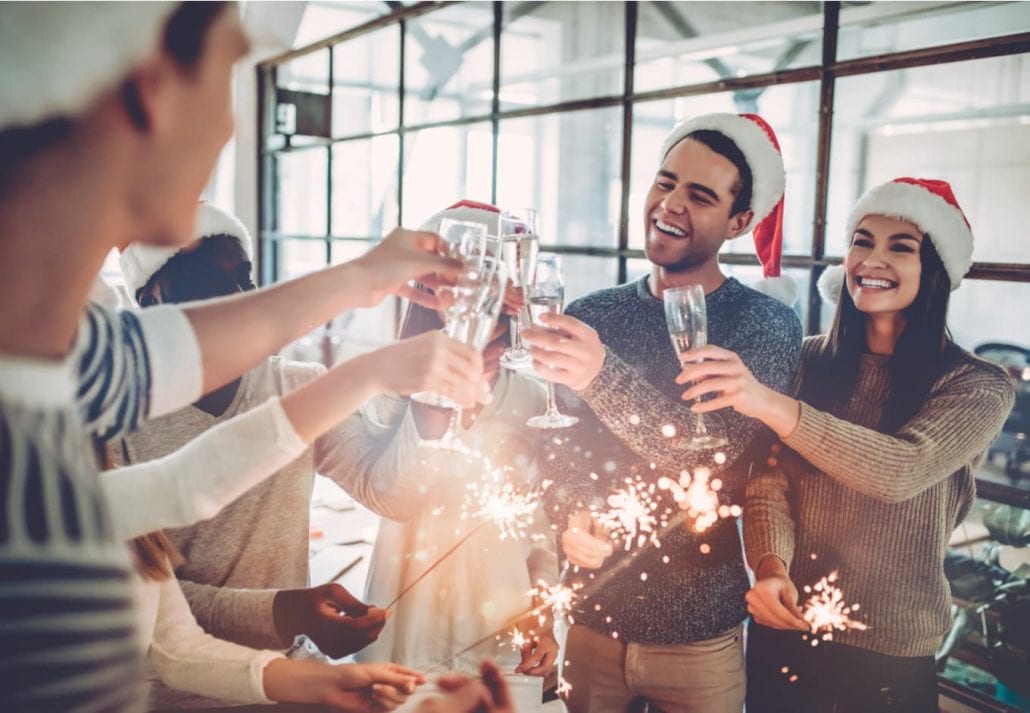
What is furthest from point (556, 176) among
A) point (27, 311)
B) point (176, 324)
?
point (27, 311)

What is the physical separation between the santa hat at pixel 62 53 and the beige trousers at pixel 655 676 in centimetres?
143

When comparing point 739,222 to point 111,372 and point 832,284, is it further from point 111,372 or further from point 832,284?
point 111,372

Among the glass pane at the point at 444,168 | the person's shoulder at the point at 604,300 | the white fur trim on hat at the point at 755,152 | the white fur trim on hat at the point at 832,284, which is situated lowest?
the person's shoulder at the point at 604,300

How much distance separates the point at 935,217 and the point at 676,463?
0.68 metres

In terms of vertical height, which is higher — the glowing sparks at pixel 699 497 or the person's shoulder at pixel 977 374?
the person's shoulder at pixel 977 374

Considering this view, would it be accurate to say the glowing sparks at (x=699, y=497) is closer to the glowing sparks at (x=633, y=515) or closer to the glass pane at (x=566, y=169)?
the glowing sparks at (x=633, y=515)

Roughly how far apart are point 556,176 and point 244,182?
2987 mm

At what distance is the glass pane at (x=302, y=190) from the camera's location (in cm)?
556

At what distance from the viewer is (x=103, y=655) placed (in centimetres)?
54

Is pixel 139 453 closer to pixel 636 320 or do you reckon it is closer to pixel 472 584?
pixel 472 584

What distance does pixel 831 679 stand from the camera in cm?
157

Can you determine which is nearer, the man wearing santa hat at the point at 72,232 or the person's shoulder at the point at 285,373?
the man wearing santa hat at the point at 72,232

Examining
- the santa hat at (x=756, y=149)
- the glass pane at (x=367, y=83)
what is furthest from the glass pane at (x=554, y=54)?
the santa hat at (x=756, y=149)

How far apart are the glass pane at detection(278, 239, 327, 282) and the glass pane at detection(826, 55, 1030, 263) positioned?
326 cm
